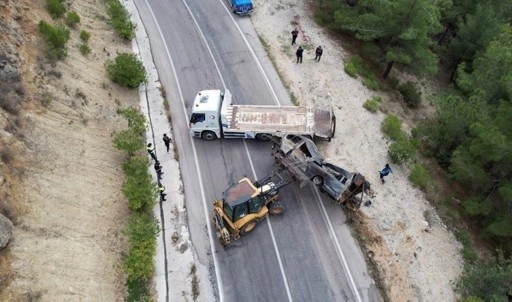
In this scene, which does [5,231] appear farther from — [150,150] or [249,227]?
[249,227]

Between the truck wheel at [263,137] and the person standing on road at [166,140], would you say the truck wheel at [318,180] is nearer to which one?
the truck wheel at [263,137]

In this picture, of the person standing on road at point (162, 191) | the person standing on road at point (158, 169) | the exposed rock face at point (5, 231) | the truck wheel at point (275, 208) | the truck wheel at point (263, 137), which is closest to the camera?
the exposed rock face at point (5, 231)

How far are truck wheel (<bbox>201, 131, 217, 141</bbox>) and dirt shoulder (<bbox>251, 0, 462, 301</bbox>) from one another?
6.14 metres

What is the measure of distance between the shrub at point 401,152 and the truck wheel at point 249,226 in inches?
336

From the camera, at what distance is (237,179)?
21109 mm

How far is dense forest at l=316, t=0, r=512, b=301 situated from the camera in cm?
1922

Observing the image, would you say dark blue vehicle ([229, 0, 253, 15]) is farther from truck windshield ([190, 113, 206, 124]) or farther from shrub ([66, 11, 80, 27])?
truck windshield ([190, 113, 206, 124])

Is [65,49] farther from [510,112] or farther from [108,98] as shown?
[510,112]

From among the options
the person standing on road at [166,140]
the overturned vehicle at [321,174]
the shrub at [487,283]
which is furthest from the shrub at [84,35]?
the shrub at [487,283]

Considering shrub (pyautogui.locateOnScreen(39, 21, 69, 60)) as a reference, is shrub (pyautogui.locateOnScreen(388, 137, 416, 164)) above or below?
below

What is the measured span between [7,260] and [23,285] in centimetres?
106

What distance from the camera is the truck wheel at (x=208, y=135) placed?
74.1 feet

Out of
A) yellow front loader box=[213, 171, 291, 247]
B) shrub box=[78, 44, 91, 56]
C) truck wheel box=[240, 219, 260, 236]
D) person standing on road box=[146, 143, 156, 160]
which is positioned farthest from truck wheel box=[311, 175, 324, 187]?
shrub box=[78, 44, 91, 56]

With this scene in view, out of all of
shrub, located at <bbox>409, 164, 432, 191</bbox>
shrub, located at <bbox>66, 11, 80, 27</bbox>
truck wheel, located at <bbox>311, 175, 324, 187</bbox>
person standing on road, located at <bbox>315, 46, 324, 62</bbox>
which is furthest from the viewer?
person standing on road, located at <bbox>315, 46, 324, 62</bbox>
